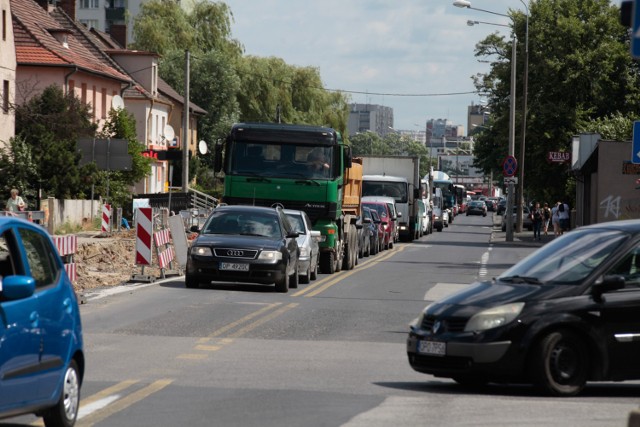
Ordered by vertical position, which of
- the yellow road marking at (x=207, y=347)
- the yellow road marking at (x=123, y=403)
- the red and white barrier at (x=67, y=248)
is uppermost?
the red and white barrier at (x=67, y=248)

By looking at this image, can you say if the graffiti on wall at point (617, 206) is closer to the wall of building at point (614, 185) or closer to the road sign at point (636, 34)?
the wall of building at point (614, 185)

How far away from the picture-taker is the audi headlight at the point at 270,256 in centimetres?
2473

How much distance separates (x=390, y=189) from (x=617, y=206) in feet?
30.8

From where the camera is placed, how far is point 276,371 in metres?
13.7

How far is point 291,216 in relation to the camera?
28797 millimetres

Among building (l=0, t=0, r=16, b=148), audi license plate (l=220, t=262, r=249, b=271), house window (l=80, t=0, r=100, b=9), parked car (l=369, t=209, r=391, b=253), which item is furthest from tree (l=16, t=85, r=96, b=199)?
house window (l=80, t=0, r=100, b=9)

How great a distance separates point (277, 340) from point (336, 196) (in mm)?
14232

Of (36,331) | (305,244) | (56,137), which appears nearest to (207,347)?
(36,331)

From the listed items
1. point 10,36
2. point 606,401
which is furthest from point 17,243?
point 10,36

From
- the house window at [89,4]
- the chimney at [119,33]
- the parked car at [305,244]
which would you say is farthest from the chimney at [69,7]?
the house window at [89,4]

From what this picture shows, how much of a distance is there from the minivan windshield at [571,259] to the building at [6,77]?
42.7 m

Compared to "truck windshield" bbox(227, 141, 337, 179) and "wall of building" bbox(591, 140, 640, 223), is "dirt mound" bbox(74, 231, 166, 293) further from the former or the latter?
"wall of building" bbox(591, 140, 640, 223)

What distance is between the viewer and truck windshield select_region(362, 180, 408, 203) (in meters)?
54.7

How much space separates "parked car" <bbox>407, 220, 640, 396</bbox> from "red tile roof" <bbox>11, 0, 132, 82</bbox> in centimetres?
5393
